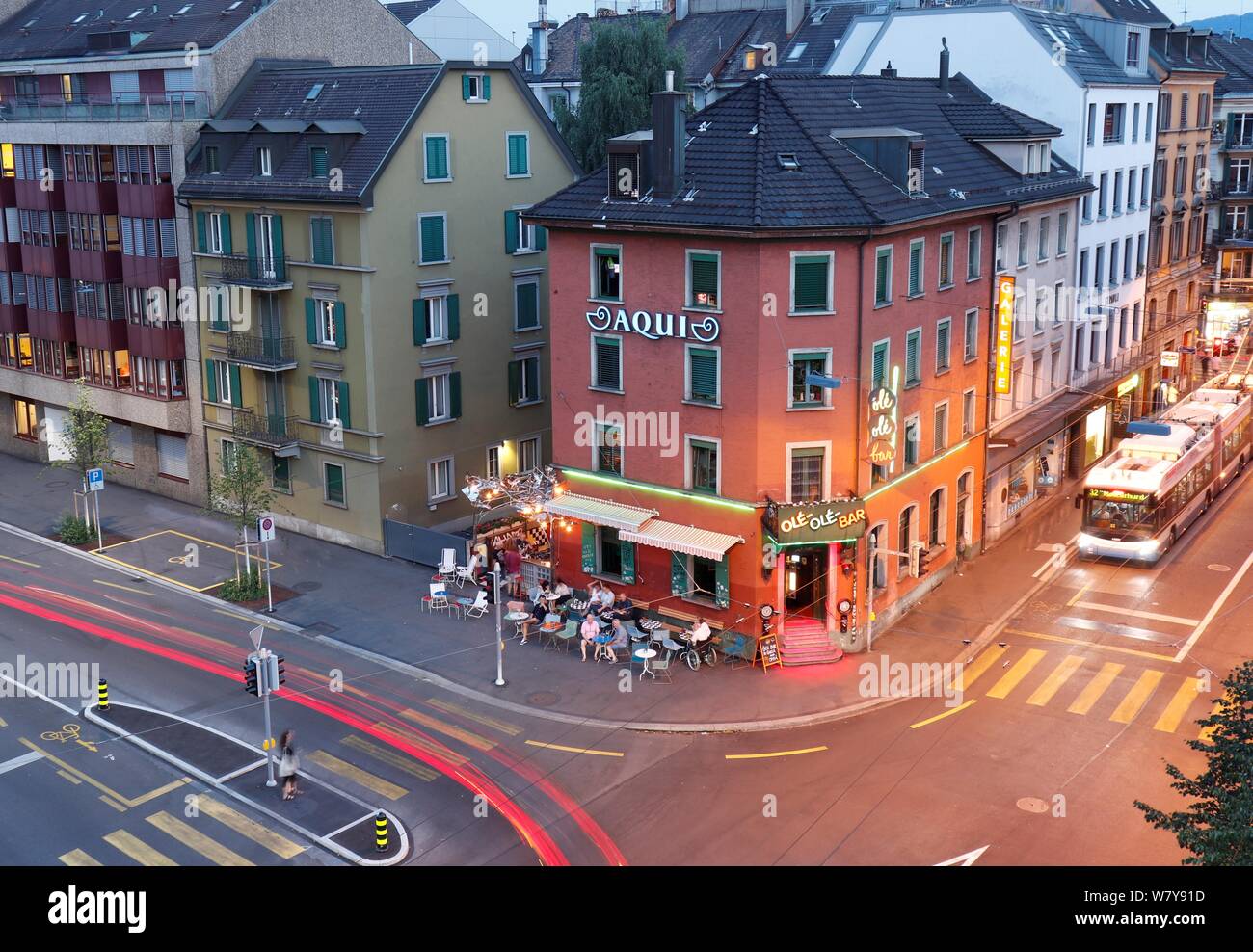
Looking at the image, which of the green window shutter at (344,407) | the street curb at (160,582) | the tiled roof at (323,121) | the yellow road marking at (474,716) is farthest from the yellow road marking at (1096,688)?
the tiled roof at (323,121)

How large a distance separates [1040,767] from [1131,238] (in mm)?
39572

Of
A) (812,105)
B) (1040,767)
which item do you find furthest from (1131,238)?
(1040,767)

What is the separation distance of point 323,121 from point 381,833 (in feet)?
95.5

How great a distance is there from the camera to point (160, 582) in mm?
44594

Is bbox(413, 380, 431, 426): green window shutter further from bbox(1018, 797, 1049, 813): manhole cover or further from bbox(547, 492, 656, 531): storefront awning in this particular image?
bbox(1018, 797, 1049, 813): manhole cover

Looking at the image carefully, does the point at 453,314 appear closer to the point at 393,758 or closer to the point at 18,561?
the point at 18,561

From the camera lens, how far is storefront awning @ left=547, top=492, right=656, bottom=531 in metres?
38.4

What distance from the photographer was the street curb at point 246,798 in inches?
1061

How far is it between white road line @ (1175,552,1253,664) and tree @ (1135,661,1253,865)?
1799 centimetres

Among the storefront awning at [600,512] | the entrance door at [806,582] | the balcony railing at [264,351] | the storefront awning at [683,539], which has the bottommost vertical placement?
the entrance door at [806,582]

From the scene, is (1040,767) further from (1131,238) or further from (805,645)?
(1131,238)

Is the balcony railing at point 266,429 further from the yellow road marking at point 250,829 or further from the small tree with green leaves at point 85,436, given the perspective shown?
the yellow road marking at point 250,829

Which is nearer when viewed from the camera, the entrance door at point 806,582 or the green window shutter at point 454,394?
the entrance door at point 806,582

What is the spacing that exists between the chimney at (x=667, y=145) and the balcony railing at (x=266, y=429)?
19.0 meters
